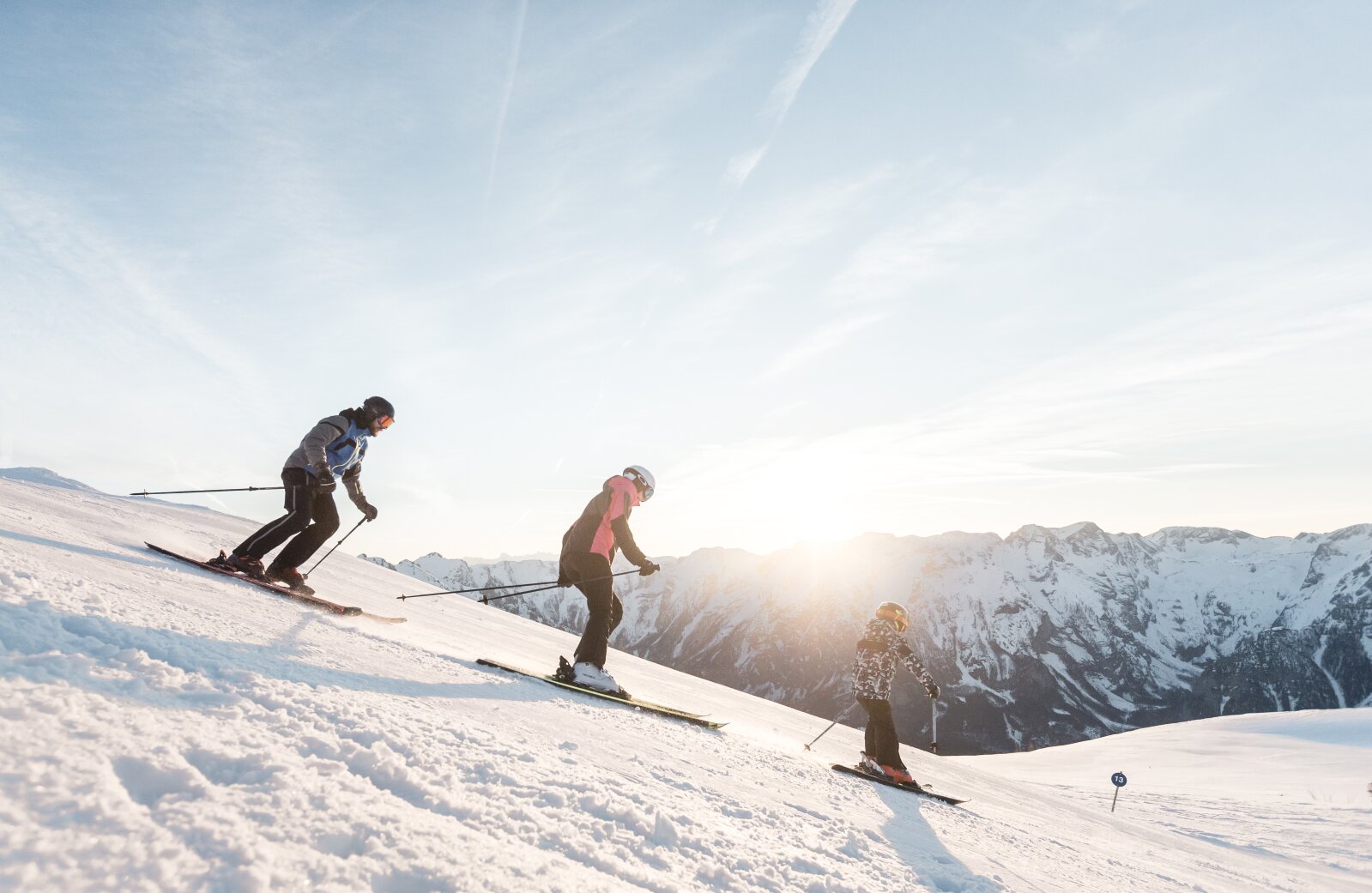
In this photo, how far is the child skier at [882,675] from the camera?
24.4 ft

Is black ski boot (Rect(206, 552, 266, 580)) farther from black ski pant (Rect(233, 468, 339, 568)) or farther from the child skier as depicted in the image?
the child skier

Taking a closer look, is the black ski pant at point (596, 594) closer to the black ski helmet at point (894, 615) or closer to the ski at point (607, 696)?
the ski at point (607, 696)

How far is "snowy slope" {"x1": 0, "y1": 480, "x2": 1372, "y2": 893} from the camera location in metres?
1.78

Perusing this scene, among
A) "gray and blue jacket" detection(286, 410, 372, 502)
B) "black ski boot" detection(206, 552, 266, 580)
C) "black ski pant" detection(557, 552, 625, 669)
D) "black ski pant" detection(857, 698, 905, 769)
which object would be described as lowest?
"black ski pant" detection(857, 698, 905, 769)

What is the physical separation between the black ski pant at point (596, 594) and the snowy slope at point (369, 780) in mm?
977

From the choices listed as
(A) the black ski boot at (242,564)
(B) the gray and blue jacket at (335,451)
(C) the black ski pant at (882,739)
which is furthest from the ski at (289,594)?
(C) the black ski pant at (882,739)

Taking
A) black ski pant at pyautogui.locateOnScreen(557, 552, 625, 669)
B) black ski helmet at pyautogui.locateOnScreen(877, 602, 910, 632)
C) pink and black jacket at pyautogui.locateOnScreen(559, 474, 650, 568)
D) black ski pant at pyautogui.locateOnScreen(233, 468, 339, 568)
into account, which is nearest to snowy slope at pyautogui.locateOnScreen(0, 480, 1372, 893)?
black ski pant at pyautogui.locateOnScreen(557, 552, 625, 669)

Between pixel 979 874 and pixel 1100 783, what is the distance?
1825 centimetres

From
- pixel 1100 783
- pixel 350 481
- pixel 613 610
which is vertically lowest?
pixel 1100 783

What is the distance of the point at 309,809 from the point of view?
2055 mm

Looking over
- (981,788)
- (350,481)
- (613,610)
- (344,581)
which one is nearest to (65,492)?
(344,581)

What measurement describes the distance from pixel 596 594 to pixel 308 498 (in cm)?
374

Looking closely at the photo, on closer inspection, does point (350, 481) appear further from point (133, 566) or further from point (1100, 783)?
point (1100, 783)

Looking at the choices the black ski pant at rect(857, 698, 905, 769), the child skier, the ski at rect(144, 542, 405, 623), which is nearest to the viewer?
the ski at rect(144, 542, 405, 623)
